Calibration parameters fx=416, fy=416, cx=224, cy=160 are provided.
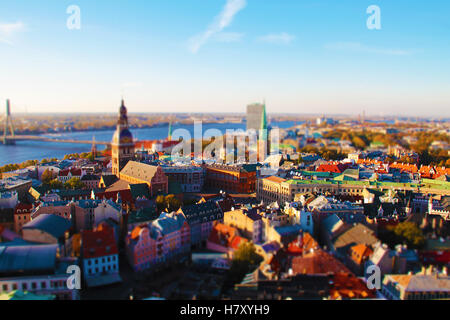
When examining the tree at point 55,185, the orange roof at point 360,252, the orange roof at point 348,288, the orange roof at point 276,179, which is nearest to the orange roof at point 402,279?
the orange roof at point 348,288

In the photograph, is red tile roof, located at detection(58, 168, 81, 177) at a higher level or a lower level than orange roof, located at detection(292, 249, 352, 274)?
higher

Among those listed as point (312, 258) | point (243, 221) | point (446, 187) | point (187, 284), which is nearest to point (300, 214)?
point (243, 221)

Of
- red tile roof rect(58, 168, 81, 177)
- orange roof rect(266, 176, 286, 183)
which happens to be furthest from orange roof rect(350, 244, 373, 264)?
red tile roof rect(58, 168, 81, 177)

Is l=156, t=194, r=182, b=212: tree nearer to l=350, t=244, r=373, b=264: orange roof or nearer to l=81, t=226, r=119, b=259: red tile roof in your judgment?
l=81, t=226, r=119, b=259: red tile roof

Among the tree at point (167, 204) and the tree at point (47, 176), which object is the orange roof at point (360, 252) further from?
the tree at point (47, 176)

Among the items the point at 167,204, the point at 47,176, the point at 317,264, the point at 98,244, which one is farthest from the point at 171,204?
the point at 47,176

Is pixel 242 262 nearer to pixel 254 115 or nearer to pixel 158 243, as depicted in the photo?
pixel 158 243
